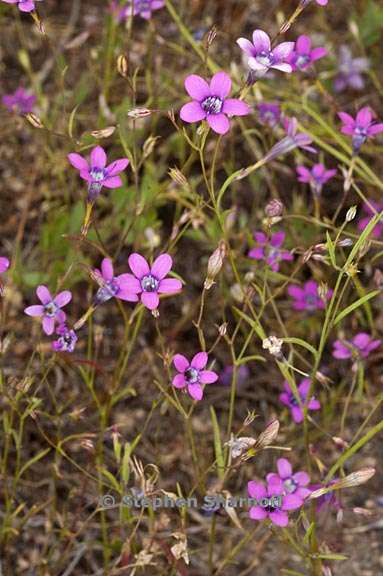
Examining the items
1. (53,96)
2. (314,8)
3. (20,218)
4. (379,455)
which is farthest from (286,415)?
(314,8)

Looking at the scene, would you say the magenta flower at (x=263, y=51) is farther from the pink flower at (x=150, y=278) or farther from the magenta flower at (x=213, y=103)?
the pink flower at (x=150, y=278)

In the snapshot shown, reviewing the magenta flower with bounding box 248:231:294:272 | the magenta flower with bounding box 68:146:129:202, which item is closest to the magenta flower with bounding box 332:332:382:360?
the magenta flower with bounding box 248:231:294:272

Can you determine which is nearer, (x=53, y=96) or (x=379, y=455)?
(x=379, y=455)

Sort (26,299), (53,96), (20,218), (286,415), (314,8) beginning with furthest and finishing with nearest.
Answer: (314,8) → (53,96) → (20,218) → (26,299) → (286,415)

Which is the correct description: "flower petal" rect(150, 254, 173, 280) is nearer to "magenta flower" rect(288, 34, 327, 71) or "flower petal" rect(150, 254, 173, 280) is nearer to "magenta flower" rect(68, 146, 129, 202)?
"magenta flower" rect(68, 146, 129, 202)

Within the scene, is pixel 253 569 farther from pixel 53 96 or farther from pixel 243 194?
pixel 53 96

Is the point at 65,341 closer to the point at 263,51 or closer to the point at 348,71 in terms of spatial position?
the point at 263,51

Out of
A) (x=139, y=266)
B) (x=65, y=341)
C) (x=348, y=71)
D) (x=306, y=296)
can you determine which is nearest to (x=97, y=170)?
(x=139, y=266)
